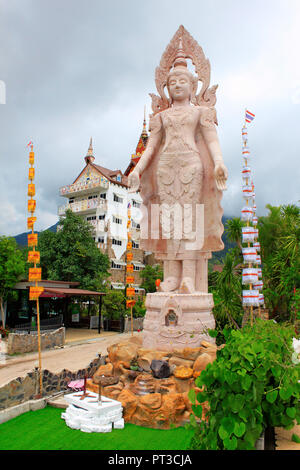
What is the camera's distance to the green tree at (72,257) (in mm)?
19047

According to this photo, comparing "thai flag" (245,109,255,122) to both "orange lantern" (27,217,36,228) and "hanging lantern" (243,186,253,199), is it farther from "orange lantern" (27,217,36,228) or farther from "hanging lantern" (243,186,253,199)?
"orange lantern" (27,217,36,228)

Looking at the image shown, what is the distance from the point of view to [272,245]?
14.0 metres

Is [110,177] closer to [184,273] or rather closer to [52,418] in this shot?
[184,273]

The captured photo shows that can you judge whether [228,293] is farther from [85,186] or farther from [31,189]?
[85,186]

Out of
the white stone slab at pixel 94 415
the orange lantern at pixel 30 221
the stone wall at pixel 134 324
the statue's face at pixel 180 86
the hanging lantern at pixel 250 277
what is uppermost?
the statue's face at pixel 180 86

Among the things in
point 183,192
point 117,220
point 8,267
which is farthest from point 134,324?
point 183,192

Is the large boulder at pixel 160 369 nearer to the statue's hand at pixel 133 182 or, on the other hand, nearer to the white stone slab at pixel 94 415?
the white stone slab at pixel 94 415

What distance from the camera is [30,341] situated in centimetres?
1228

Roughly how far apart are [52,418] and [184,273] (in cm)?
370

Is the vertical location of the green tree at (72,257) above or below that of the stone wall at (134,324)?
above

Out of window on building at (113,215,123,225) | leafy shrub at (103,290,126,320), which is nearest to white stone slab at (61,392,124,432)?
leafy shrub at (103,290,126,320)

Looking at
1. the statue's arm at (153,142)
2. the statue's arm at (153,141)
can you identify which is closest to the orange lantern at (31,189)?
the statue's arm at (153,142)

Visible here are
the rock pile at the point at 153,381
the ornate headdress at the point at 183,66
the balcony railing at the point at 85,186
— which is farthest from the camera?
the balcony railing at the point at 85,186

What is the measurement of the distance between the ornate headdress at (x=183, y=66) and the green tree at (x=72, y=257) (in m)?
12.0
